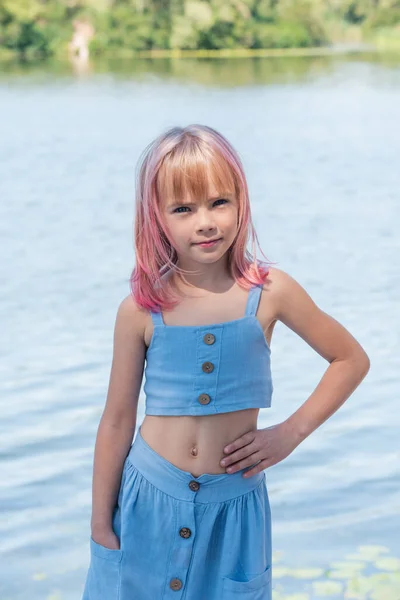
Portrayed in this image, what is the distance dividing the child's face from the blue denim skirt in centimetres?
36

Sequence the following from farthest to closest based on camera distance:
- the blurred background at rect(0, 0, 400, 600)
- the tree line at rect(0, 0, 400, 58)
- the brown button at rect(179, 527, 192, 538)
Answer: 1. the tree line at rect(0, 0, 400, 58)
2. the blurred background at rect(0, 0, 400, 600)
3. the brown button at rect(179, 527, 192, 538)

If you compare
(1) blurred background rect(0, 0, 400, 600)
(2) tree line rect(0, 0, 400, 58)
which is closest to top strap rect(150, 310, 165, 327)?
(1) blurred background rect(0, 0, 400, 600)

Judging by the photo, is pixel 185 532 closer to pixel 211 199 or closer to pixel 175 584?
pixel 175 584

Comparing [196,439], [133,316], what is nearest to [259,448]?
[196,439]

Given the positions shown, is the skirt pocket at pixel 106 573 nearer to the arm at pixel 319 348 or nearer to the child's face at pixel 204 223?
the arm at pixel 319 348

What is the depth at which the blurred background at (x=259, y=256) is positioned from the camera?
365 centimetres

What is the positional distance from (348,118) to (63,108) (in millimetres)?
4976

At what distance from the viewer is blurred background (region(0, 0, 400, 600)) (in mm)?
3652

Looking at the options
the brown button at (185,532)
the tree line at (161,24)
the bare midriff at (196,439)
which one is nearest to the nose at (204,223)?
the bare midriff at (196,439)

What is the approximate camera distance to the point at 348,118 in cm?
1770

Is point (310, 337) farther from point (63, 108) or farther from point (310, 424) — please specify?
point (63, 108)

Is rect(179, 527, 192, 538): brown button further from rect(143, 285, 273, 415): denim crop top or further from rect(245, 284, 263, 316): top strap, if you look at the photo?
rect(245, 284, 263, 316): top strap

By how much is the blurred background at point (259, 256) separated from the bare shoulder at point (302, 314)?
57 centimetres

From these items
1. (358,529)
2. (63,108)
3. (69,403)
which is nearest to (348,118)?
(63,108)
